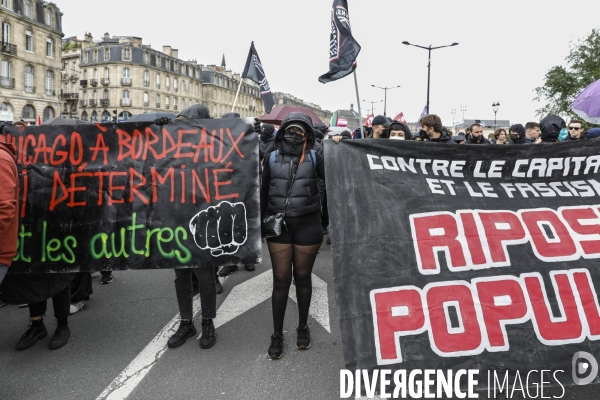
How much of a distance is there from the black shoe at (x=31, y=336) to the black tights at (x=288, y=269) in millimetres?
2038

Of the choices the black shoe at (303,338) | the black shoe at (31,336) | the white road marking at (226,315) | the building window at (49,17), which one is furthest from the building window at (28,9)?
the black shoe at (303,338)

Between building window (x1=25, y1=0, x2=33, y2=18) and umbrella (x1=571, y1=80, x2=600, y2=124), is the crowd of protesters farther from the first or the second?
building window (x1=25, y1=0, x2=33, y2=18)

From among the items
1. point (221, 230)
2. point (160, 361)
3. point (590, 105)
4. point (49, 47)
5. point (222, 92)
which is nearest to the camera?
point (160, 361)

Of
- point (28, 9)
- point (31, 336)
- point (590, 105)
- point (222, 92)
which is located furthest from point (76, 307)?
point (222, 92)

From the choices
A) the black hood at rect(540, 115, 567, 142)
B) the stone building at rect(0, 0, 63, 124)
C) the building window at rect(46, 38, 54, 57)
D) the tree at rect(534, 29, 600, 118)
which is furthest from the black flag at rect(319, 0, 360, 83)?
the building window at rect(46, 38, 54, 57)

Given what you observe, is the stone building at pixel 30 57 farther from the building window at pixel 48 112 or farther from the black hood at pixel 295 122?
the black hood at pixel 295 122

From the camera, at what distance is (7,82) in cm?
3691

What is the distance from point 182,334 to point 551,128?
670 cm

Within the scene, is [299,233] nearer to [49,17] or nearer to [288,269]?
[288,269]

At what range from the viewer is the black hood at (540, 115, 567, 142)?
23.8 feet

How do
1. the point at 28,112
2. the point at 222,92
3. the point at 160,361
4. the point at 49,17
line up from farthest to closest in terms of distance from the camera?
the point at 222,92
the point at 49,17
the point at 28,112
the point at 160,361

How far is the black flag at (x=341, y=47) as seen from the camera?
5.49m

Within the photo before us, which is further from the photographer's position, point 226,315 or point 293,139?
point 226,315

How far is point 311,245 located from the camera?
11.2 feet
